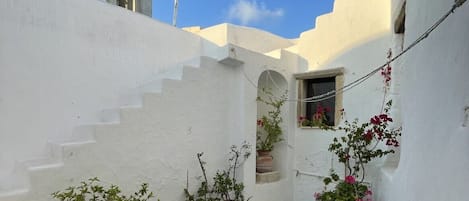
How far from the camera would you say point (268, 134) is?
18.3 ft

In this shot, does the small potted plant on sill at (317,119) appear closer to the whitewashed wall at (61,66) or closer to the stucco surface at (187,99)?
the stucco surface at (187,99)

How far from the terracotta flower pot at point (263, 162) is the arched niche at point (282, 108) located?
11.1 inches

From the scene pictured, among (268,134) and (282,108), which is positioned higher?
(282,108)

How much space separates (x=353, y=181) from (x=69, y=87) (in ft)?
12.7

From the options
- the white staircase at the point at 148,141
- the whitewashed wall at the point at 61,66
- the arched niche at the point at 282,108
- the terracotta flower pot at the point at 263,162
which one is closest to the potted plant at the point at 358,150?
the arched niche at the point at 282,108

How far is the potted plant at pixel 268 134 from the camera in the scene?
5449 mm

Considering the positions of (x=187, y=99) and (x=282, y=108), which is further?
(x=282, y=108)

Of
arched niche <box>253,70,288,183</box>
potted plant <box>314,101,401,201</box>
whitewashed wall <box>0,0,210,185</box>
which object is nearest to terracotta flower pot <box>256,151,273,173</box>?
arched niche <box>253,70,288,183</box>

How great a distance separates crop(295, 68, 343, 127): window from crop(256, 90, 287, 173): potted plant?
0.40 m

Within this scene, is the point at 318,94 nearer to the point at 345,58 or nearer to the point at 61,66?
the point at 345,58

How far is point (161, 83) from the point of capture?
3.94 metres

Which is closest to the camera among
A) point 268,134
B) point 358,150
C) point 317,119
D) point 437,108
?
point 437,108

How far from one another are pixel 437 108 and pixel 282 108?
13.6 ft

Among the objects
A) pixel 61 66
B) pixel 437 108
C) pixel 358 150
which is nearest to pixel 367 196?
pixel 358 150
